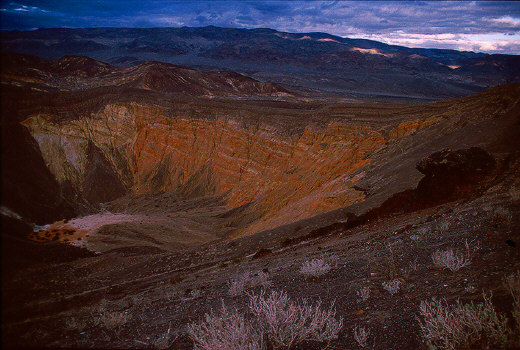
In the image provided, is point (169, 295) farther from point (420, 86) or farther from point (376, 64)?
point (376, 64)

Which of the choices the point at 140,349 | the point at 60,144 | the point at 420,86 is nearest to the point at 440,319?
the point at 140,349

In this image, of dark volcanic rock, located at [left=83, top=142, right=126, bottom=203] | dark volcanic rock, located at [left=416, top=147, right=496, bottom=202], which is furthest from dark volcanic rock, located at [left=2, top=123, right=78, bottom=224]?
dark volcanic rock, located at [left=83, top=142, right=126, bottom=203]

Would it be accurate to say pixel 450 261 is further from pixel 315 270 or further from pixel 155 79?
pixel 155 79

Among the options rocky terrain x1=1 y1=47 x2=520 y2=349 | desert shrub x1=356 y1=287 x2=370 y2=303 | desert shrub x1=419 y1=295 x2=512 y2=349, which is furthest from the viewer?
desert shrub x1=356 y1=287 x2=370 y2=303

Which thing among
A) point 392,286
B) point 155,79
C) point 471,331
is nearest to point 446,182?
point 392,286

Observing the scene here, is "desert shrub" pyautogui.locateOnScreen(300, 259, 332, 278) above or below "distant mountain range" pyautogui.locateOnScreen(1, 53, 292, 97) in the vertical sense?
below

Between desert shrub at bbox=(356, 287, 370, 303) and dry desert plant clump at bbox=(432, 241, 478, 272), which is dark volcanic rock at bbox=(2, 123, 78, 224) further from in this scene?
dry desert plant clump at bbox=(432, 241, 478, 272)
